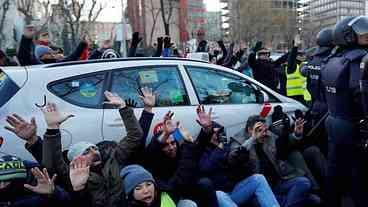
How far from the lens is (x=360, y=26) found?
159 inches

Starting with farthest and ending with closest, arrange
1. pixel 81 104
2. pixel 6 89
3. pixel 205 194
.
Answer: pixel 81 104 → pixel 205 194 → pixel 6 89

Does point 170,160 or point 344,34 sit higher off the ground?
point 344,34

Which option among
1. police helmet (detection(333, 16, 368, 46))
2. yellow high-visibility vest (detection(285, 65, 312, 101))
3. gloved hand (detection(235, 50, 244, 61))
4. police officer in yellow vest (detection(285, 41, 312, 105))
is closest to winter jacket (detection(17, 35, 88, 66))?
police helmet (detection(333, 16, 368, 46))

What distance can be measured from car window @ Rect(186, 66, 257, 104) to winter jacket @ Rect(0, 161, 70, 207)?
197 cm

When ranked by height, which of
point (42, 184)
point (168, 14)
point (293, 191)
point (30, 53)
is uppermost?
point (168, 14)

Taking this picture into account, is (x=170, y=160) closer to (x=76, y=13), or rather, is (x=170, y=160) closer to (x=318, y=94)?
(x=318, y=94)

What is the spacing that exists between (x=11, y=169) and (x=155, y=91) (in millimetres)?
1732

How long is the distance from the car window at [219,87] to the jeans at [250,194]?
3.17 feet

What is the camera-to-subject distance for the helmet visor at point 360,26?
403 centimetres

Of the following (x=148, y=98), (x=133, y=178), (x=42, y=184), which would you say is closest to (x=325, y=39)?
(x=148, y=98)

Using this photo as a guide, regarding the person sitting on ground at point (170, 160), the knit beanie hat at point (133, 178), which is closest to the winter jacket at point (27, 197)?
the knit beanie hat at point (133, 178)

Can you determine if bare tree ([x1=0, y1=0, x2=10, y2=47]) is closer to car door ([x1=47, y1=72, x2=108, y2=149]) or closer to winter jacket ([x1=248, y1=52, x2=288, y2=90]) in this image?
winter jacket ([x1=248, y1=52, x2=288, y2=90])

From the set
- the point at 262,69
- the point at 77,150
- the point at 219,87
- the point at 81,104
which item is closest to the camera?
the point at 77,150

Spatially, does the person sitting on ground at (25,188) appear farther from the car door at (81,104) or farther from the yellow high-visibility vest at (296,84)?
the yellow high-visibility vest at (296,84)
